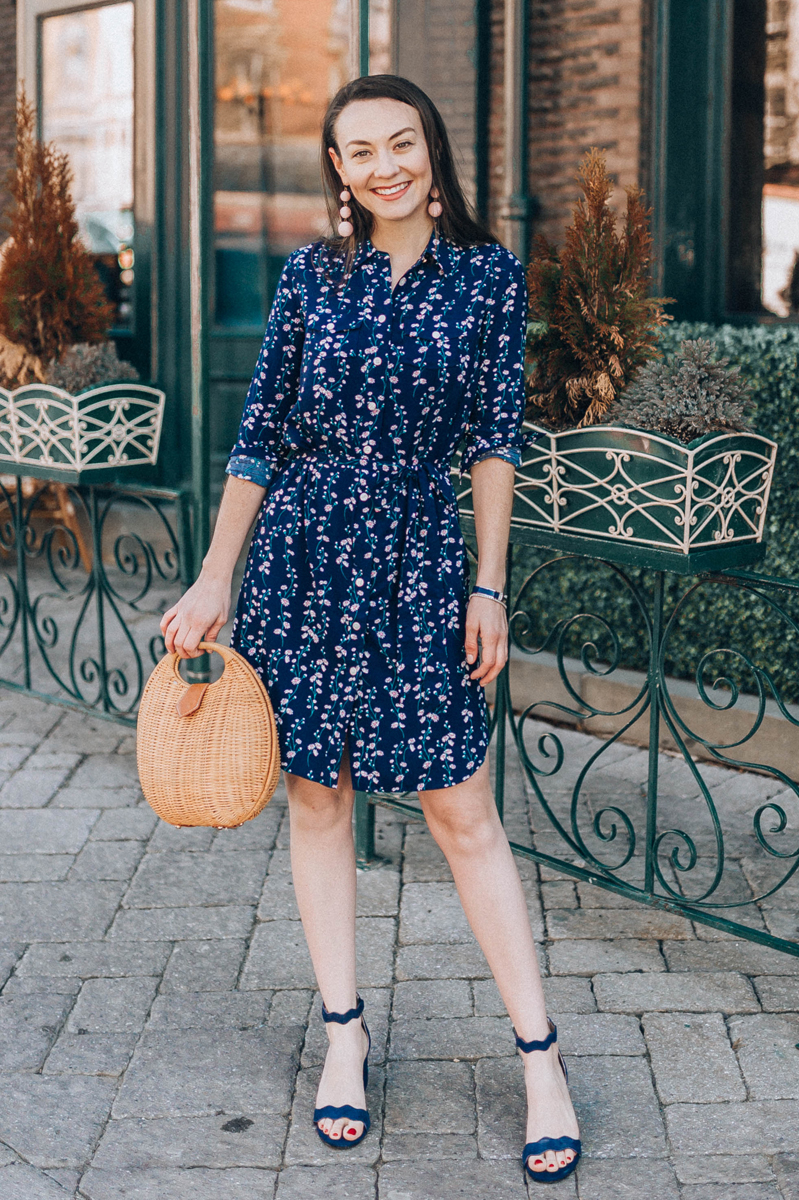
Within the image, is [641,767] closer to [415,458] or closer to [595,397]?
[595,397]

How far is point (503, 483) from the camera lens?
8.11 feet

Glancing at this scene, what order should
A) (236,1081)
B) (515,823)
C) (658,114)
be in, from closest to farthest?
(236,1081)
(515,823)
(658,114)

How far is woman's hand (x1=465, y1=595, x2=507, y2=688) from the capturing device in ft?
7.97

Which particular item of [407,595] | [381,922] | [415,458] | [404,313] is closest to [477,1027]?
[381,922]

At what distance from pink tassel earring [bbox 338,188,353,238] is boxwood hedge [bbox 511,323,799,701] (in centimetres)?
194

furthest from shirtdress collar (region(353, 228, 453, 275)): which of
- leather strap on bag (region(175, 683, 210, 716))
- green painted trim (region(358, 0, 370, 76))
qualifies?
green painted trim (region(358, 0, 370, 76))

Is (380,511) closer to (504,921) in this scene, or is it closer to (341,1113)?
(504,921)

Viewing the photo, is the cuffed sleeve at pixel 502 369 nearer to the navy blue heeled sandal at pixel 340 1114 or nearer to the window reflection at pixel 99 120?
the navy blue heeled sandal at pixel 340 1114

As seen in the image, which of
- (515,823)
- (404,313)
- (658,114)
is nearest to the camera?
(404,313)

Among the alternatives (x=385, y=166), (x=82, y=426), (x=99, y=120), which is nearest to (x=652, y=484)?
(x=385, y=166)

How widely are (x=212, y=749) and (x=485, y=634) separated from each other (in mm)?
542

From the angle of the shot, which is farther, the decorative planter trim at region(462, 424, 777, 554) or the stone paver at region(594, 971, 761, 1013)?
the stone paver at region(594, 971, 761, 1013)

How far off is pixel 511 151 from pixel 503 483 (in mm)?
3938

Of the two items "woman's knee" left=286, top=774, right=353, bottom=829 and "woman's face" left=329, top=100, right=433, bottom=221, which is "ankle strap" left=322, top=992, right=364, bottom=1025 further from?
"woman's face" left=329, top=100, right=433, bottom=221
